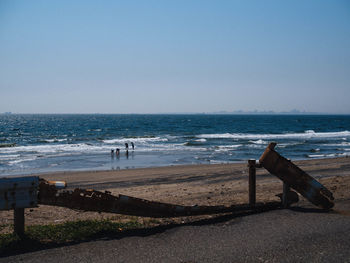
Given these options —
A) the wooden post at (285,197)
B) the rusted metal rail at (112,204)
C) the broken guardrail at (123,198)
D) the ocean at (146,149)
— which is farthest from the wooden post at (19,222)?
the ocean at (146,149)

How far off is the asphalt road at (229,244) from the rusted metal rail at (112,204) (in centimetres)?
35

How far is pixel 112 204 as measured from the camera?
6.07m

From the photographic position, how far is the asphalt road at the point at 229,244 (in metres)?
Answer: 4.82

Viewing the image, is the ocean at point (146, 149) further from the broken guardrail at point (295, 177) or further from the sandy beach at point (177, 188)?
the broken guardrail at point (295, 177)

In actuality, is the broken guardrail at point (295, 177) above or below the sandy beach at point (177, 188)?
above

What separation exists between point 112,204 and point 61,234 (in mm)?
972

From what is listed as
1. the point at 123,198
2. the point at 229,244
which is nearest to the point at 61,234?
the point at 123,198

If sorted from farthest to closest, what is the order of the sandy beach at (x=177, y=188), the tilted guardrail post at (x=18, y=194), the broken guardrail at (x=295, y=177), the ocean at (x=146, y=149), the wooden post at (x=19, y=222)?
the ocean at (x=146, y=149)
the sandy beach at (x=177, y=188)
the broken guardrail at (x=295, y=177)
the wooden post at (x=19, y=222)
the tilted guardrail post at (x=18, y=194)

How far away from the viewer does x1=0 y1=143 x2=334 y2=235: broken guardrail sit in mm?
5418

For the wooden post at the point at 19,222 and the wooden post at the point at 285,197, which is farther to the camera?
the wooden post at the point at 285,197

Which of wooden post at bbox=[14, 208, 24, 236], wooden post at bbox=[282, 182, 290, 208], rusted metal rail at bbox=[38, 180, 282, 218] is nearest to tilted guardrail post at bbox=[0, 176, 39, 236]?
wooden post at bbox=[14, 208, 24, 236]

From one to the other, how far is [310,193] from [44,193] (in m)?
5.28

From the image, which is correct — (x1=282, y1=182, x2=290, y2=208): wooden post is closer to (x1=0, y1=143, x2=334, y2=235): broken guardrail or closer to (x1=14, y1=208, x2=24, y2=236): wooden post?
(x1=0, y1=143, x2=334, y2=235): broken guardrail

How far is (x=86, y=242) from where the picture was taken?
546 centimetres
